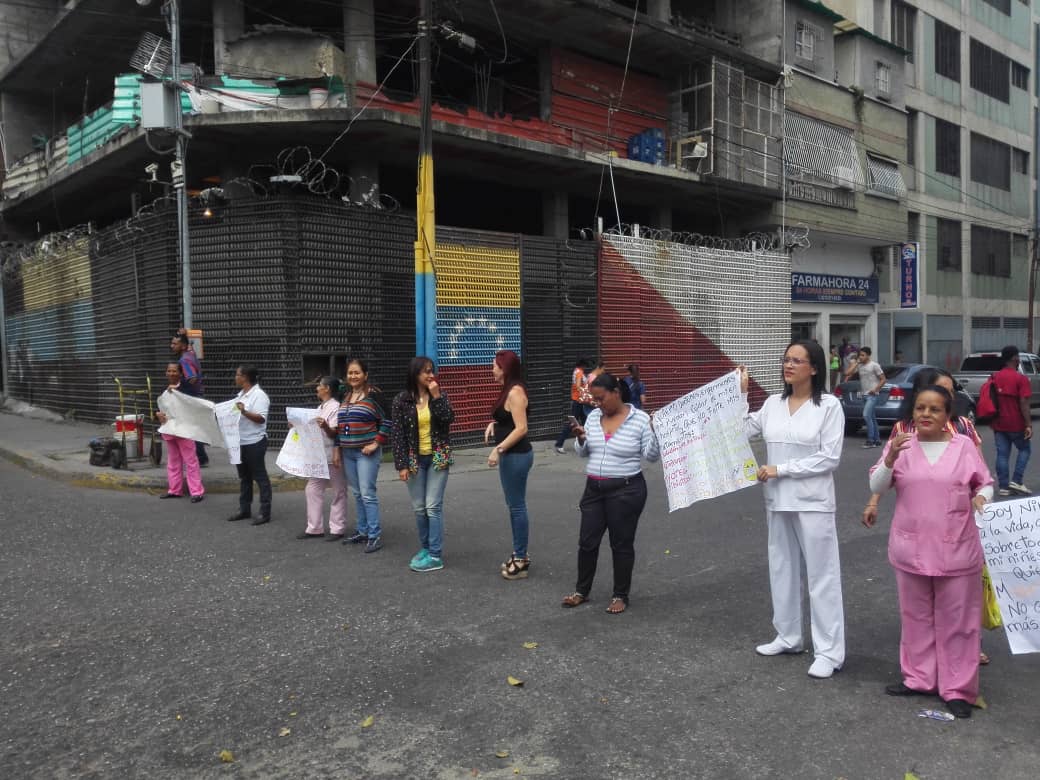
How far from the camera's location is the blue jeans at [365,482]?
24.5 ft

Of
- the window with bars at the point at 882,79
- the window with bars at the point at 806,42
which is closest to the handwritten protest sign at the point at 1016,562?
the window with bars at the point at 806,42

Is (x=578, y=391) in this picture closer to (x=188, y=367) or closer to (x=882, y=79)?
(x=188, y=367)

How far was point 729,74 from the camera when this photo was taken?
21.3m

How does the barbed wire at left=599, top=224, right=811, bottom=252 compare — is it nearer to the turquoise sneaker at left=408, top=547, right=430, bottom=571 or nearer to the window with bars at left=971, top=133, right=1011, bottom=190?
the window with bars at left=971, top=133, right=1011, bottom=190

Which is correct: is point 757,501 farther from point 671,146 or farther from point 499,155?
point 671,146

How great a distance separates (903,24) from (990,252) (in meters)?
10.8

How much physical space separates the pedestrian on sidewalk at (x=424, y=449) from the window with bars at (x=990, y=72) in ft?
110

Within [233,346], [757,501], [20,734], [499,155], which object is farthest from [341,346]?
[20,734]

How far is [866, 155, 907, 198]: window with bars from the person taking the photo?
25875 mm

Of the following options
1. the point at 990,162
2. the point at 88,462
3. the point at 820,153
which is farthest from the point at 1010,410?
the point at 990,162

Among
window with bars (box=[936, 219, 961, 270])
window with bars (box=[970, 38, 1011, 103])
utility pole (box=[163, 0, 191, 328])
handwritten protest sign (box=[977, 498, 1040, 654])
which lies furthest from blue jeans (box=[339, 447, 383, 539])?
window with bars (box=[970, 38, 1011, 103])

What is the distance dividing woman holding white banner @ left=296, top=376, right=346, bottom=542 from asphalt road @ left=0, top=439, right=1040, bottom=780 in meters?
0.32

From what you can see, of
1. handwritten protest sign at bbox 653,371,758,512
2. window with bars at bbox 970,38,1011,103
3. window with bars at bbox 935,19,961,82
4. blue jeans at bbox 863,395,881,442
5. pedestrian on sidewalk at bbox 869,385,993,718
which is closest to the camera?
pedestrian on sidewalk at bbox 869,385,993,718

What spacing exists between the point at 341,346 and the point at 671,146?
1160cm
